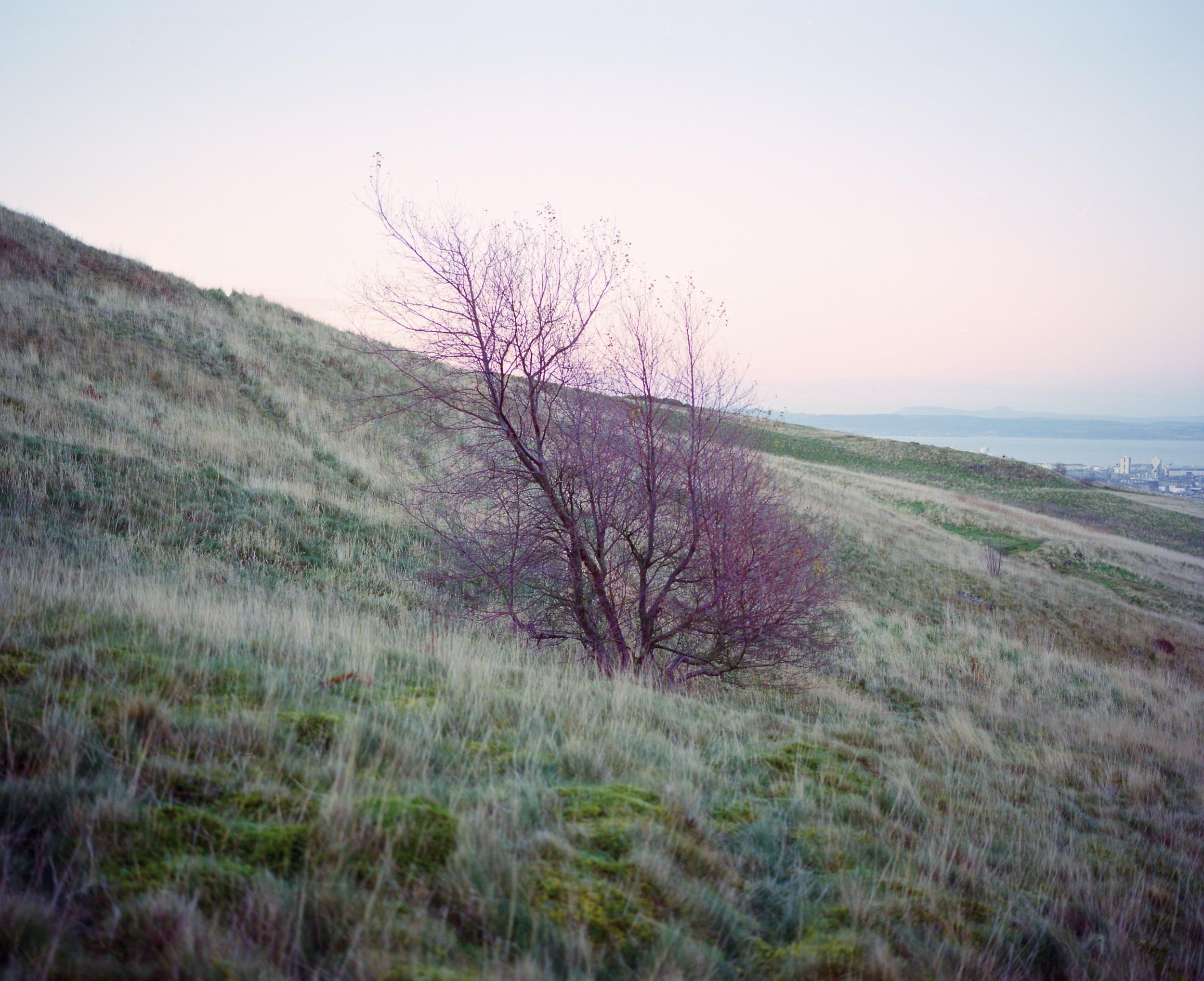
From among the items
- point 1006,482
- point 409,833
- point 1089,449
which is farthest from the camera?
point 1089,449

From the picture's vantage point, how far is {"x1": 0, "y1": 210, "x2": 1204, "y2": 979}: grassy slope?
1.81 metres

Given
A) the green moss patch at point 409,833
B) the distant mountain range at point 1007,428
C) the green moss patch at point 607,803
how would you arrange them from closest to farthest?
the green moss patch at point 409,833 < the green moss patch at point 607,803 < the distant mountain range at point 1007,428

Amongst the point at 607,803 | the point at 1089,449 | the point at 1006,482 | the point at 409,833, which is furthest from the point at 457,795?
the point at 1089,449

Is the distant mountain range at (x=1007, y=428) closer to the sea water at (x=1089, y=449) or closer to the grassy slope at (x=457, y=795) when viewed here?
the sea water at (x=1089, y=449)

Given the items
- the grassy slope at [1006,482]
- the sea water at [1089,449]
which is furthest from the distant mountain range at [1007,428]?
the grassy slope at [1006,482]

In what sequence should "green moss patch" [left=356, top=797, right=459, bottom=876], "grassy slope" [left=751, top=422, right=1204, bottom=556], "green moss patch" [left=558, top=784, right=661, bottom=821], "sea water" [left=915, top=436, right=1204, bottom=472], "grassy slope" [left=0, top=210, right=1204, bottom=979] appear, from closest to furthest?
"grassy slope" [left=0, top=210, right=1204, bottom=979]
"green moss patch" [left=356, top=797, right=459, bottom=876]
"green moss patch" [left=558, top=784, right=661, bottom=821]
"grassy slope" [left=751, top=422, right=1204, bottom=556]
"sea water" [left=915, top=436, right=1204, bottom=472]

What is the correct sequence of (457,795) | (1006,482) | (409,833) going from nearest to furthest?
(409,833)
(457,795)
(1006,482)

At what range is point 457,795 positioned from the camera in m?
2.54

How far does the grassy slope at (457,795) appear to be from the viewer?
71.4 inches

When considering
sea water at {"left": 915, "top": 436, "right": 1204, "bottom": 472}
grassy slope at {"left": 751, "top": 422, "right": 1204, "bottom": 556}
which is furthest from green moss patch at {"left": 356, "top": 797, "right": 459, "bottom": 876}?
sea water at {"left": 915, "top": 436, "right": 1204, "bottom": 472}

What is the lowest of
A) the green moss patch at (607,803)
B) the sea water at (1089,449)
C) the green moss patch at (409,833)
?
the green moss patch at (607,803)

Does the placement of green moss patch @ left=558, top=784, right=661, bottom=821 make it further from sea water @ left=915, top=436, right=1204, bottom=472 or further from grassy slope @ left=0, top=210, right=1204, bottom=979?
sea water @ left=915, top=436, right=1204, bottom=472

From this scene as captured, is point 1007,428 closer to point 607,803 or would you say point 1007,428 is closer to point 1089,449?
point 1089,449

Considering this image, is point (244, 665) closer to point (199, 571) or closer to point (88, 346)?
point (199, 571)
